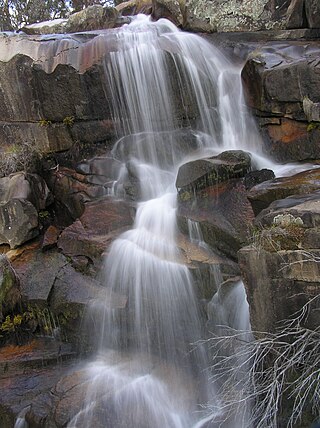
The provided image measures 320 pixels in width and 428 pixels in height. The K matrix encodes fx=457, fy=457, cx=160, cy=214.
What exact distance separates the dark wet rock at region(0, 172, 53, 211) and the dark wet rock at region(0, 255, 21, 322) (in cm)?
167

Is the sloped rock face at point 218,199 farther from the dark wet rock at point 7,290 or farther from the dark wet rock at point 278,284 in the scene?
the dark wet rock at point 7,290

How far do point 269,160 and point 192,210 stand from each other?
2.15 metres

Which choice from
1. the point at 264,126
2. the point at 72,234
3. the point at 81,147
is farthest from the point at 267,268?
the point at 81,147

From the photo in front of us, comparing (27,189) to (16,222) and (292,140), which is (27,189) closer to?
(16,222)

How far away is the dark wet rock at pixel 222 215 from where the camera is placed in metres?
6.12

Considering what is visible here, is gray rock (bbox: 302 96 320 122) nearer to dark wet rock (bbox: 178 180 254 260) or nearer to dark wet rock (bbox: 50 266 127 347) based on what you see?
dark wet rock (bbox: 178 180 254 260)

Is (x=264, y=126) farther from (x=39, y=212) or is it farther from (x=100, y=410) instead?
(x=100, y=410)

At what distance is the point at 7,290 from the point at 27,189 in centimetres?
221

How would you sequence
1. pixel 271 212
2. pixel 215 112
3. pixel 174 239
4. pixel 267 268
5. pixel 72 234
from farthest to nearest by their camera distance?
1. pixel 215 112
2. pixel 72 234
3. pixel 174 239
4. pixel 271 212
5. pixel 267 268

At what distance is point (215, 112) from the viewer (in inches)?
351

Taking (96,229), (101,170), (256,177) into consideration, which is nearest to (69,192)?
(101,170)

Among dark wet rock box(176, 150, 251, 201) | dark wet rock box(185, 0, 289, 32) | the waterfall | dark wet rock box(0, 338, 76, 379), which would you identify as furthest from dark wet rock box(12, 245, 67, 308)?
dark wet rock box(185, 0, 289, 32)

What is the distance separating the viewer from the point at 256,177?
22.2ft

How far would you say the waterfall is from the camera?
5125 mm
